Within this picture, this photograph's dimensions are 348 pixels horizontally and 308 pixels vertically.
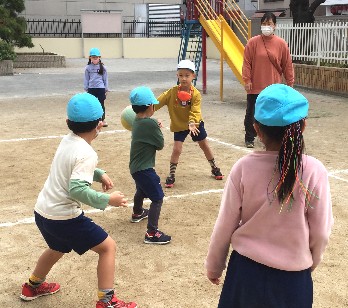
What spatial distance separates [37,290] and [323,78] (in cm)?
1431

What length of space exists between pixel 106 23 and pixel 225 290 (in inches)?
1292

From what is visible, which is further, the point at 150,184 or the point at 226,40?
the point at 226,40

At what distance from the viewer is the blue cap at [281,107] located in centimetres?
208

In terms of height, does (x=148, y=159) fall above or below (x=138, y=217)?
above

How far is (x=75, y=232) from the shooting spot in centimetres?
324

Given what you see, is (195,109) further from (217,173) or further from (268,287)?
(268,287)

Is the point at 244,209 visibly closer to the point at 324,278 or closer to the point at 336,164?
the point at 324,278

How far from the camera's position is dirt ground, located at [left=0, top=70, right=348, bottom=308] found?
3.74 m

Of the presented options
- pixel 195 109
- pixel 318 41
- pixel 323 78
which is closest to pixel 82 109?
pixel 195 109

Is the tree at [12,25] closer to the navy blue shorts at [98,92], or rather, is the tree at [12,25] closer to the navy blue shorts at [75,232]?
the navy blue shorts at [98,92]

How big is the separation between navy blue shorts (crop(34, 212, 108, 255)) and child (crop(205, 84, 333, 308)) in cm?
122

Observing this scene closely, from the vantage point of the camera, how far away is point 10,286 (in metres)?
3.85

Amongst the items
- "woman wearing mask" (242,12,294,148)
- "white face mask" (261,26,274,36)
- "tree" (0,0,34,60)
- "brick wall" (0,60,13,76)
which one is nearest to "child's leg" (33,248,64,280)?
"woman wearing mask" (242,12,294,148)

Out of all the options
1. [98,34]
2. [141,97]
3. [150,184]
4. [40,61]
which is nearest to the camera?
[141,97]
